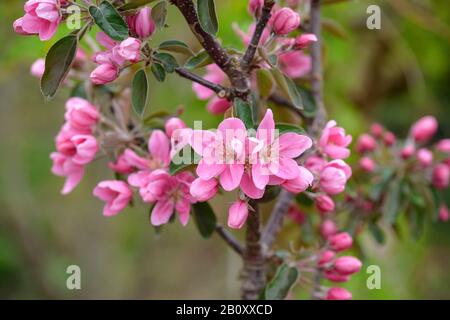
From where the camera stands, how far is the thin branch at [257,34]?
2.73 ft

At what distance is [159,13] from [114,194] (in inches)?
12.0

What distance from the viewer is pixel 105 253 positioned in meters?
2.86

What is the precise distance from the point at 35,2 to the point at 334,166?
44cm

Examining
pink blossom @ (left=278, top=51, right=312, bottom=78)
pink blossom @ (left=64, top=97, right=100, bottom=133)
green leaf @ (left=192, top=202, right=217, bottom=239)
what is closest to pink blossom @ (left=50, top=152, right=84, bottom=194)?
pink blossom @ (left=64, top=97, right=100, bottom=133)

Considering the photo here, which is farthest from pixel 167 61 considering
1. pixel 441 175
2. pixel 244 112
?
pixel 441 175

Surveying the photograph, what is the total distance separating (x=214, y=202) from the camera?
224 centimetres

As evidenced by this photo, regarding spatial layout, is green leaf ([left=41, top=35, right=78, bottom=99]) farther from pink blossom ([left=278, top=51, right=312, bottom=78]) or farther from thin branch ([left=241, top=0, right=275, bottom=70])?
pink blossom ([left=278, top=51, right=312, bottom=78])

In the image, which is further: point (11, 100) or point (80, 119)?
point (11, 100)

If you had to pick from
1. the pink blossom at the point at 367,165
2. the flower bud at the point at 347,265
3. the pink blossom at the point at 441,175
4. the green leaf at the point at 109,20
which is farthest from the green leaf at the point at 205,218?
the pink blossom at the point at 441,175

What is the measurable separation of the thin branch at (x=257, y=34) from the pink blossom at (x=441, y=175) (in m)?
0.60

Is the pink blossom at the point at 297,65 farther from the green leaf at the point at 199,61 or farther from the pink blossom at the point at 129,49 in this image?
the pink blossom at the point at 129,49

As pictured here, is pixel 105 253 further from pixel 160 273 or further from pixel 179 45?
pixel 179 45

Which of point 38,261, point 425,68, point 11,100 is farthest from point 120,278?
point 425,68
